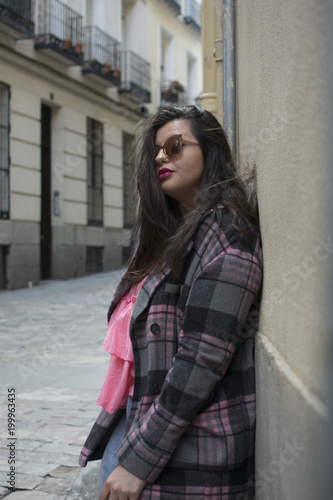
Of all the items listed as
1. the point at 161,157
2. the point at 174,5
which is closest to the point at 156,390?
the point at 161,157

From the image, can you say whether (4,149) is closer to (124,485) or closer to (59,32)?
(59,32)

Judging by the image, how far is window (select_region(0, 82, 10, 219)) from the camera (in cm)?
1100

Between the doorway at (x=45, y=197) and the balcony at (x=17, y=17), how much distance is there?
2160 millimetres

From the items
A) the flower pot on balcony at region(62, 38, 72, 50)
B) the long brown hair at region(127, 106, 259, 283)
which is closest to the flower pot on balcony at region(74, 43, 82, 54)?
the flower pot on balcony at region(62, 38, 72, 50)

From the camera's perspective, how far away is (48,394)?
4.20 metres

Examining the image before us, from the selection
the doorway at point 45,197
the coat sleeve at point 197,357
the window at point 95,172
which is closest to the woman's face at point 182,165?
the coat sleeve at point 197,357

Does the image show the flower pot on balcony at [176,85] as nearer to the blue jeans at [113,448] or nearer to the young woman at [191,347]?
the young woman at [191,347]

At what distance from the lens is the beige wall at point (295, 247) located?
99 centimetres

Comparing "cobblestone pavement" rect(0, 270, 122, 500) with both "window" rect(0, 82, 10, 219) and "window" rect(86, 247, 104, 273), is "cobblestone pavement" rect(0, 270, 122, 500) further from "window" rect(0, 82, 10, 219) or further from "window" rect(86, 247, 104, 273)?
"window" rect(86, 247, 104, 273)

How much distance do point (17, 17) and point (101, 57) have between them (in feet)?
13.8

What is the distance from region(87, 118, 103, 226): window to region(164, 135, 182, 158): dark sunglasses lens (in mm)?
12865

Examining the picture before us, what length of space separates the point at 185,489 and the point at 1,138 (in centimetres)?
1068

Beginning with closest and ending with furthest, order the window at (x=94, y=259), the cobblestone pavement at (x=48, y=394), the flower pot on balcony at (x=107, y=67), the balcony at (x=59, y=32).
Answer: the cobblestone pavement at (x=48, y=394) < the balcony at (x=59, y=32) < the window at (x=94, y=259) < the flower pot on balcony at (x=107, y=67)

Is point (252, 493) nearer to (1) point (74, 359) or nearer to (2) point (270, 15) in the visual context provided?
(2) point (270, 15)
